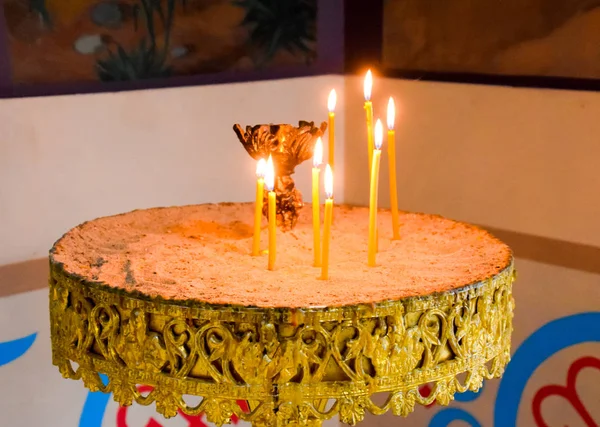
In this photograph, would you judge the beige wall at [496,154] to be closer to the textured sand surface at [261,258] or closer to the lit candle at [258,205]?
the textured sand surface at [261,258]

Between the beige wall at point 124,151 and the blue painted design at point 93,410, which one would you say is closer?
the beige wall at point 124,151

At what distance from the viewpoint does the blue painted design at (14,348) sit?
1696mm

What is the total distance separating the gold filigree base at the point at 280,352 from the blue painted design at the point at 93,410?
70cm

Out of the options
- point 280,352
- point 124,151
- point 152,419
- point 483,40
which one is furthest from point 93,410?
point 483,40

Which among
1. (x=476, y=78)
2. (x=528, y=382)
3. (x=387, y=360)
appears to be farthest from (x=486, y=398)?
(x=387, y=360)

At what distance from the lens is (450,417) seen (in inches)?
79.7

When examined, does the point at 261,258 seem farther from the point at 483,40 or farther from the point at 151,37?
the point at 483,40

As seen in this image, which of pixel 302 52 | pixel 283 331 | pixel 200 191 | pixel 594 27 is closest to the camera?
pixel 283 331

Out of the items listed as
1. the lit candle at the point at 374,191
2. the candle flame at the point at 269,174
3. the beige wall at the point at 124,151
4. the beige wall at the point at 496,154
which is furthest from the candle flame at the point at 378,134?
the beige wall at the point at 124,151

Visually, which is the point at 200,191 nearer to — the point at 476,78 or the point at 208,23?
the point at 208,23

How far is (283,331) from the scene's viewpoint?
1.07m

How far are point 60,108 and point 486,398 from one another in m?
1.04

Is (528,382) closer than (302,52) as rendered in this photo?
Yes

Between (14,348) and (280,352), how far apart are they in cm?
82
